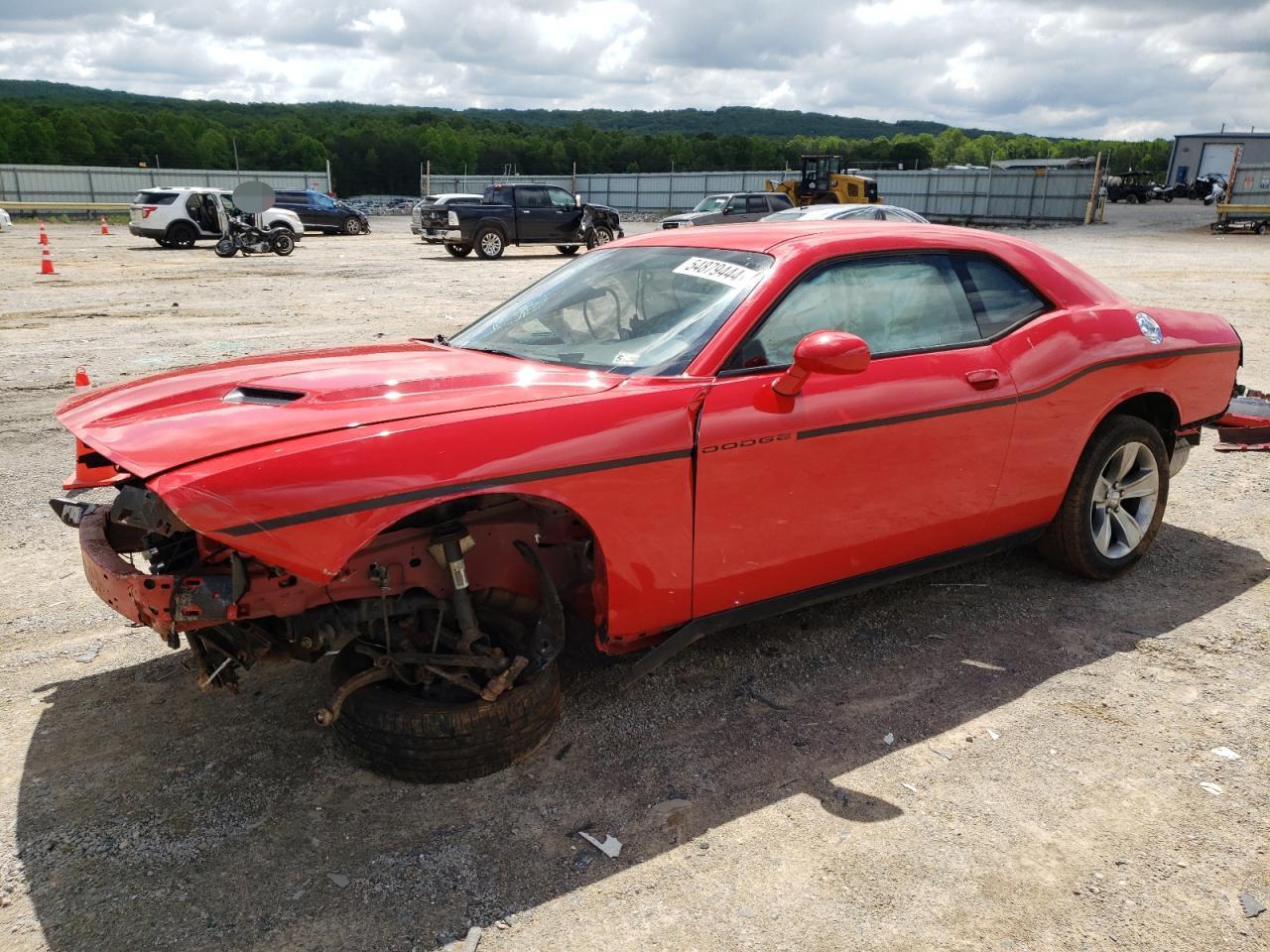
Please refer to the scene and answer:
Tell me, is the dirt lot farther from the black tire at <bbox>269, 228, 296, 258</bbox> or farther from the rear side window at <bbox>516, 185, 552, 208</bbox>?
the black tire at <bbox>269, 228, 296, 258</bbox>

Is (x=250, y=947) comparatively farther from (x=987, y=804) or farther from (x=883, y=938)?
(x=987, y=804)

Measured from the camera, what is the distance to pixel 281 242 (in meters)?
24.5

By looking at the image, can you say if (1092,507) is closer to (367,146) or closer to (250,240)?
(250,240)

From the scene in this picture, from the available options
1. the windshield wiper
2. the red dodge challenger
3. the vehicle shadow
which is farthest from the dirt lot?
the windshield wiper

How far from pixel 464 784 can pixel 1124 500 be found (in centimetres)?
335

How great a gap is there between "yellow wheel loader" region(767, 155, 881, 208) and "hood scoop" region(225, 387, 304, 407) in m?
30.0

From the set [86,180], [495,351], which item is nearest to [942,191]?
[86,180]

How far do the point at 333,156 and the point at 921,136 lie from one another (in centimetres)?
11037

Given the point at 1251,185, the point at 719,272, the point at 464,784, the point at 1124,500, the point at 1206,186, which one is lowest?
the point at 464,784

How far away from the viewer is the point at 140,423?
283 cm

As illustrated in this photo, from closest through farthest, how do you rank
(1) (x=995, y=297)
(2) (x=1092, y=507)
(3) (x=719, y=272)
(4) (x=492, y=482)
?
(4) (x=492, y=482) → (3) (x=719, y=272) → (1) (x=995, y=297) → (2) (x=1092, y=507)

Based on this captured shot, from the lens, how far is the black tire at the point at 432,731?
2955 millimetres

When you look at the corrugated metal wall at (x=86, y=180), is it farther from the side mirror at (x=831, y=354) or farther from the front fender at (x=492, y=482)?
the side mirror at (x=831, y=354)

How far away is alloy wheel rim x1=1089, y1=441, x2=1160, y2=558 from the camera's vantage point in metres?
4.45
